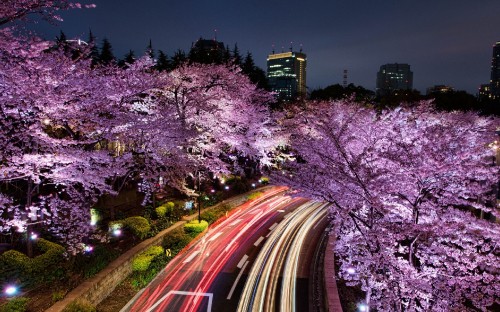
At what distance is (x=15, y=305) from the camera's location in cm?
993

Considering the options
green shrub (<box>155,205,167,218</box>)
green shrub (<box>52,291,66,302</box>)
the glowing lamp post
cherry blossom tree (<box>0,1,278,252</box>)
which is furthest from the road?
cherry blossom tree (<box>0,1,278,252</box>)

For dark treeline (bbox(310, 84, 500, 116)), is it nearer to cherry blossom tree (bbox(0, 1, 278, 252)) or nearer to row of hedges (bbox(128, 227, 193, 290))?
cherry blossom tree (bbox(0, 1, 278, 252))

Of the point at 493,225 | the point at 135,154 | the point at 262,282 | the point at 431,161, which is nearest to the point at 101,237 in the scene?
the point at 135,154

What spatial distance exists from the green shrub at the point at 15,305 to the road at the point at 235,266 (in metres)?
3.75

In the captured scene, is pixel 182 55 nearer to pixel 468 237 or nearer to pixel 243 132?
pixel 243 132

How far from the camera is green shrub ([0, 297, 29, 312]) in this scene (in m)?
9.80

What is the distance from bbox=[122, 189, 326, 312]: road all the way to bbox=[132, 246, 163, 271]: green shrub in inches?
35.6

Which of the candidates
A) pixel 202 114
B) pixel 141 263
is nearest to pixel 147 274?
pixel 141 263

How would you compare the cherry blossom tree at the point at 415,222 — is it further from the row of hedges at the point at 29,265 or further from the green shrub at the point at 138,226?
the row of hedges at the point at 29,265

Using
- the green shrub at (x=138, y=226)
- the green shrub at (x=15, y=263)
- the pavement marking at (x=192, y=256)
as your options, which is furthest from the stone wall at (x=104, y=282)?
the pavement marking at (x=192, y=256)

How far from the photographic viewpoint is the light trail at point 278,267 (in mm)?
13281

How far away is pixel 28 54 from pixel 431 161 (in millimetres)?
14469

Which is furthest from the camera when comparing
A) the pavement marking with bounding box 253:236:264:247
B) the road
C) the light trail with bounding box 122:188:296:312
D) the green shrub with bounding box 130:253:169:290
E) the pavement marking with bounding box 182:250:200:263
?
the pavement marking with bounding box 253:236:264:247

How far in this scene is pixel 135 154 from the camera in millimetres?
17125
